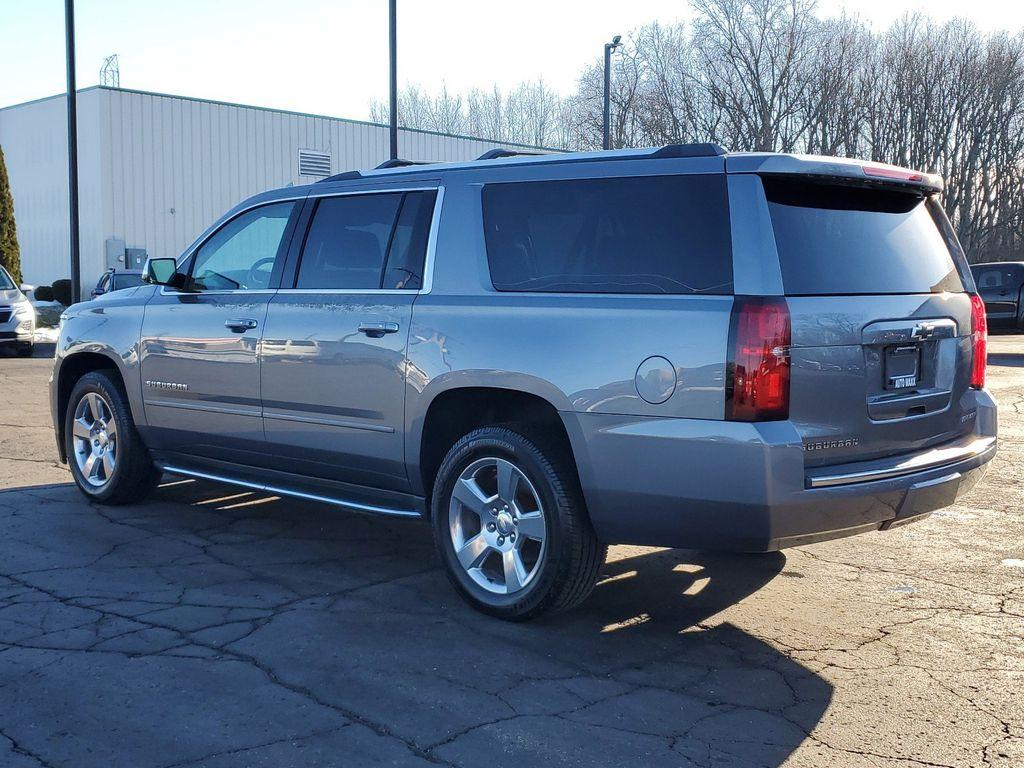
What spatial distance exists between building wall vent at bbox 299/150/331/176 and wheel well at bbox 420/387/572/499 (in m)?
32.7

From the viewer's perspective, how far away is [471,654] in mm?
4434

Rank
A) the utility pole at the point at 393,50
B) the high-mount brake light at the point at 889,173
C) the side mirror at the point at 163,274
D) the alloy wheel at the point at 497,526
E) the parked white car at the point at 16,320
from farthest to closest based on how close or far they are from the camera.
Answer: the utility pole at the point at 393,50 < the parked white car at the point at 16,320 < the side mirror at the point at 163,274 < the alloy wheel at the point at 497,526 < the high-mount brake light at the point at 889,173

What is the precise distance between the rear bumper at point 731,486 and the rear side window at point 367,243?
4.41 ft

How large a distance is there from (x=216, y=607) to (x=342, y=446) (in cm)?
99

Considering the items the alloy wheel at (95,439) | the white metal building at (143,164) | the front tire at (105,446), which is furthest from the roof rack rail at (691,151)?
the white metal building at (143,164)

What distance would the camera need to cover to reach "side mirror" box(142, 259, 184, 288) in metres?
6.61

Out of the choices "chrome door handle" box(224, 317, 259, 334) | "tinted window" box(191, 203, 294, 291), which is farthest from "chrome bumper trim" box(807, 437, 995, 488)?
"tinted window" box(191, 203, 294, 291)

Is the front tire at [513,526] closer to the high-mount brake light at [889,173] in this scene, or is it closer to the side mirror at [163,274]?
the high-mount brake light at [889,173]

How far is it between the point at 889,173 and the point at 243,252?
349 centimetres

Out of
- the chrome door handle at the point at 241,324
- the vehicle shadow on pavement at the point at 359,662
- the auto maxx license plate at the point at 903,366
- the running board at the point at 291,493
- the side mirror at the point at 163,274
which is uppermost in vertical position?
the side mirror at the point at 163,274

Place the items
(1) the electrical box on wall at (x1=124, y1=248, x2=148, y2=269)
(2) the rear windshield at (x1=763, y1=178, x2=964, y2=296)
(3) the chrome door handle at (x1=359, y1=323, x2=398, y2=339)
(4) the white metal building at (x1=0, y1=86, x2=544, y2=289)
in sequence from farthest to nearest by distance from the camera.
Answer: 1. (4) the white metal building at (x1=0, y1=86, x2=544, y2=289)
2. (1) the electrical box on wall at (x1=124, y1=248, x2=148, y2=269)
3. (3) the chrome door handle at (x1=359, y1=323, x2=398, y2=339)
4. (2) the rear windshield at (x1=763, y1=178, x2=964, y2=296)

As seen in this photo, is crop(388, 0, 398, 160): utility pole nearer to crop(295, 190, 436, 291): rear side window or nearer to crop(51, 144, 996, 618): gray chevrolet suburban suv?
crop(295, 190, 436, 291): rear side window

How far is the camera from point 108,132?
3181 cm

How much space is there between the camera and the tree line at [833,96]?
4031cm
